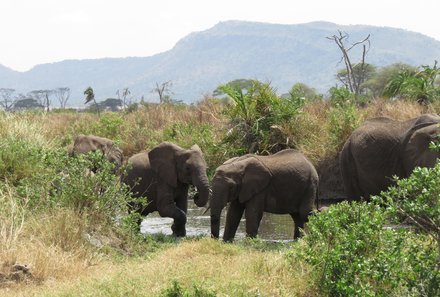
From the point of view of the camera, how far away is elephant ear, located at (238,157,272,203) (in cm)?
1164

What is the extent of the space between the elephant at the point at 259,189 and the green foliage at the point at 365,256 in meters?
3.18

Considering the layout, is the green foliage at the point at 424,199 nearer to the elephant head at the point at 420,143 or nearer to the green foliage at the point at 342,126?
the elephant head at the point at 420,143

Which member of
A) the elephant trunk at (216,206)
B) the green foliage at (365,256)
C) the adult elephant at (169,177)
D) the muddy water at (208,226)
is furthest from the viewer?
the muddy water at (208,226)

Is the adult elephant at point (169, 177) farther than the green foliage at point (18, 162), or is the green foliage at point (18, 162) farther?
the adult elephant at point (169, 177)

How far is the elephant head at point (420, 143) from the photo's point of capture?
39.8 feet

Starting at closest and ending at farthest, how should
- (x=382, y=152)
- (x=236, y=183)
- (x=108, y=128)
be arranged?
(x=236, y=183) < (x=382, y=152) < (x=108, y=128)

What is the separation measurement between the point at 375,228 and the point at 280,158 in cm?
489

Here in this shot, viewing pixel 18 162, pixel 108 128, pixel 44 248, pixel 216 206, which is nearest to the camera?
pixel 44 248

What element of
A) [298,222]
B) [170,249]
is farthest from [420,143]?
[170,249]

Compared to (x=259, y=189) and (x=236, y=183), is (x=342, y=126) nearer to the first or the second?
(x=259, y=189)

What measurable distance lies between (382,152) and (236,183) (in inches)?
129

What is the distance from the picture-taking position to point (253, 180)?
1167 cm

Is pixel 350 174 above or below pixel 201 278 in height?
below

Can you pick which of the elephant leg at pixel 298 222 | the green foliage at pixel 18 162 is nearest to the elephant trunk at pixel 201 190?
the elephant leg at pixel 298 222
